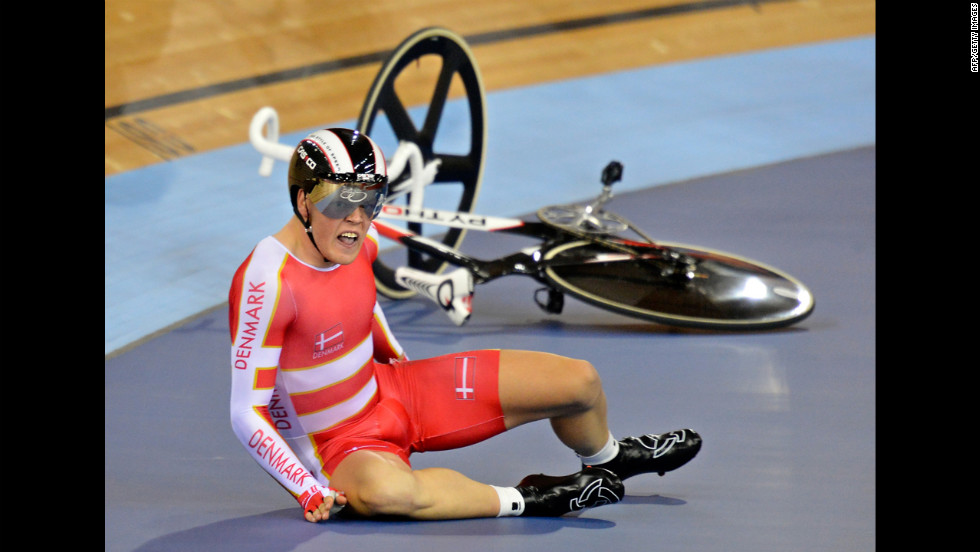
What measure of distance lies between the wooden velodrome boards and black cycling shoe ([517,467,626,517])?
391cm

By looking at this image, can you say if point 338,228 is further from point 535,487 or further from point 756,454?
point 756,454

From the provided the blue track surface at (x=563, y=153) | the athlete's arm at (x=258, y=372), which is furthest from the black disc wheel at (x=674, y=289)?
the athlete's arm at (x=258, y=372)

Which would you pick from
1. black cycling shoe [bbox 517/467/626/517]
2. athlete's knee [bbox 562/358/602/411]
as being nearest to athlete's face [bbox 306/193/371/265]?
athlete's knee [bbox 562/358/602/411]

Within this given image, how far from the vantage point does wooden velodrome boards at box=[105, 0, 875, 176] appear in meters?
6.68

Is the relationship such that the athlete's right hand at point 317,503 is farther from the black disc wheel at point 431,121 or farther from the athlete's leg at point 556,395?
the black disc wheel at point 431,121

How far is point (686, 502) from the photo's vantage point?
3143 millimetres

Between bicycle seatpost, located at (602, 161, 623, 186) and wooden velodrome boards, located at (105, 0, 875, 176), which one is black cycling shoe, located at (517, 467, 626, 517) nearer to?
bicycle seatpost, located at (602, 161, 623, 186)

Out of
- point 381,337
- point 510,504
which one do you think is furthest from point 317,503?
point 381,337

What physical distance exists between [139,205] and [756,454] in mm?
3448

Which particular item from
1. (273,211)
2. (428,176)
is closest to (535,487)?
(428,176)

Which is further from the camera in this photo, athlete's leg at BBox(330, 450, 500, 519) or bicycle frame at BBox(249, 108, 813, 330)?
bicycle frame at BBox(249, 108, 813, 330)

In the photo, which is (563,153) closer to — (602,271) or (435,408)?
(602,271)

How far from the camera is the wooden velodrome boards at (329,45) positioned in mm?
6676

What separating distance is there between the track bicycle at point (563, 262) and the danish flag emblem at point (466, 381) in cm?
121
